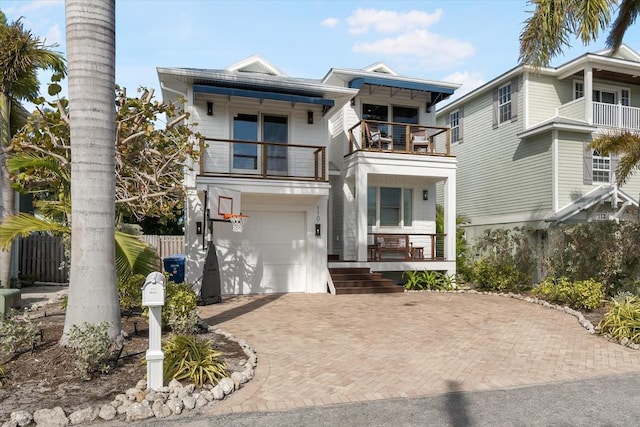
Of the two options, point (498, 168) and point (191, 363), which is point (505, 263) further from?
point (191, 363)

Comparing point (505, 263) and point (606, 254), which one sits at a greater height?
point (606, 254)

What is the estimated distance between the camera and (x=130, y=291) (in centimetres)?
834

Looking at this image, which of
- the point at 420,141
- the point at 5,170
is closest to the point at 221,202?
the point at 5,170

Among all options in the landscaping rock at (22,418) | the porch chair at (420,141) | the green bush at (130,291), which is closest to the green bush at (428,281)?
the porch chair at (420,141)

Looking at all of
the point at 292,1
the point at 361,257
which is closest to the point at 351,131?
the point at 361,257

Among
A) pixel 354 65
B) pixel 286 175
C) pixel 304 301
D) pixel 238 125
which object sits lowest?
pixel 304 301

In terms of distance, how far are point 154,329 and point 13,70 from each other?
10244 mm

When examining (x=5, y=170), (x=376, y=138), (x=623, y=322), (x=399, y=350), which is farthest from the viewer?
(x=376, y=138)

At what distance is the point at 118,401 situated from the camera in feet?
14.8

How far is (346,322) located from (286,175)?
Result: 5847 millimetres

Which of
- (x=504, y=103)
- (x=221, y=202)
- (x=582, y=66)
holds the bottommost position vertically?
(x=221, y=202)

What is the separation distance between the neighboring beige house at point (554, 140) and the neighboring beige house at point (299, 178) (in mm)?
4235

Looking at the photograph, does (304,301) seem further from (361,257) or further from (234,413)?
(234,413)

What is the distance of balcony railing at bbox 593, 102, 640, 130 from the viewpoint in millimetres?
17984
